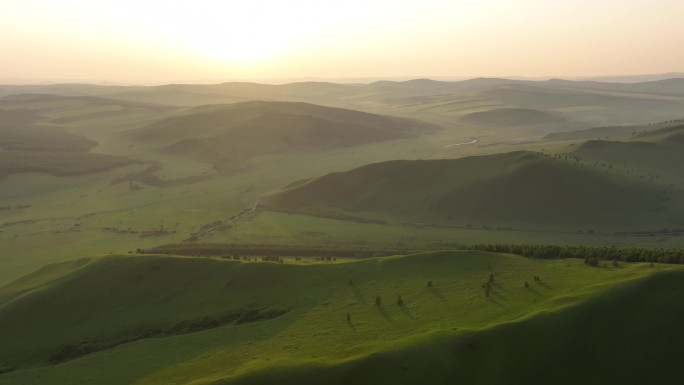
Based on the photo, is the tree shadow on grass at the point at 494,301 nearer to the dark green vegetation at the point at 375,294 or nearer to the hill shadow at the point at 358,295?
the dark green vegetation at the point at 375,294

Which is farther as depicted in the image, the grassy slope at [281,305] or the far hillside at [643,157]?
the far hillside at [643,157]

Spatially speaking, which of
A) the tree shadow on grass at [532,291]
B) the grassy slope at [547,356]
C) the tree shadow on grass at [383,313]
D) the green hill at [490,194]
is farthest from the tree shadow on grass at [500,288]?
the green hill at [490,194]

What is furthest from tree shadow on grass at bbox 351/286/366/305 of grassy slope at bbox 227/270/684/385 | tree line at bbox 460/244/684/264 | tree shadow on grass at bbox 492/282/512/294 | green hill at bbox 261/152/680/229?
green hill at bbox 261/152/680/229

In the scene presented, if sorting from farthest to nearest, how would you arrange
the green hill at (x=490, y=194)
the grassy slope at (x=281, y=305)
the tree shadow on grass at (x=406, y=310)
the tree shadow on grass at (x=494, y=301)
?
the green hill at (x=490, y=194), the tree shadow on grass at (x=406, y=310), the tree shadow on grass at (x=494, y=301), the grassy slope at (x=281, y=305)

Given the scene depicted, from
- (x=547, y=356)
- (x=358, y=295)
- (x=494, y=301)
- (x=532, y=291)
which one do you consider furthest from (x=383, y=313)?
(x=547, y=356)

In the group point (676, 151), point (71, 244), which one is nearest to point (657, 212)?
point (676, 151)

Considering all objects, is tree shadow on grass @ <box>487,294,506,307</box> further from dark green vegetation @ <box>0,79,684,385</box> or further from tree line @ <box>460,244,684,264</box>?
tree line @ <box>460,244,684,264</box>
